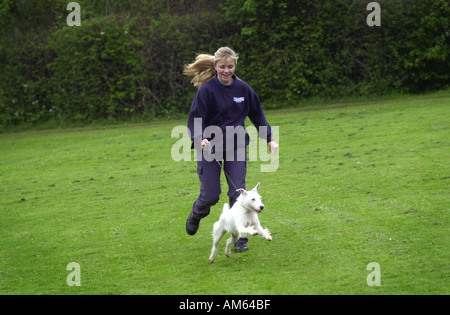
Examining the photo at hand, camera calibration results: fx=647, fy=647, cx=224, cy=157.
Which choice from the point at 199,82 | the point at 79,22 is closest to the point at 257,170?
the point at 199,82

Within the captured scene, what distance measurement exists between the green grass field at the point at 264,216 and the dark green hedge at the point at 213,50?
3.75 metres

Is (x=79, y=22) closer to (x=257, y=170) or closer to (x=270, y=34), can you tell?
(x=270, y=34)

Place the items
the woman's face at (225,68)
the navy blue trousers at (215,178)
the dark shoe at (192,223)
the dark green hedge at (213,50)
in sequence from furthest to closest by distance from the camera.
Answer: the dark green hedge at (213,50) → the dark shoe at (192,223) → the navy blue trousers at (215,178) → the woman's face at (225,68)

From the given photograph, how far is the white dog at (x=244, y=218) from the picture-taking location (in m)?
7.04

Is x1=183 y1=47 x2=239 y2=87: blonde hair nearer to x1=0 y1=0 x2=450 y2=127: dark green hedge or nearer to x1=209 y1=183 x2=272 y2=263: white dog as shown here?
x1=209 y1=183 x2=272 y2=263: white dog

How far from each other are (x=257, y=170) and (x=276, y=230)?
5306mm

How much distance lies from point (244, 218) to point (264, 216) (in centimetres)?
261

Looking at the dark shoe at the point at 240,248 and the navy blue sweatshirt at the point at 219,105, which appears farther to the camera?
the dark shoe at the point at 240,248

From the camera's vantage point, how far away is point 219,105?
25.3 ft

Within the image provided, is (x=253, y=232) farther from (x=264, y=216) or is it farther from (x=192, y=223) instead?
(x=264, y=216)

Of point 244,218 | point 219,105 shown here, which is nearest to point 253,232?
point 244,218

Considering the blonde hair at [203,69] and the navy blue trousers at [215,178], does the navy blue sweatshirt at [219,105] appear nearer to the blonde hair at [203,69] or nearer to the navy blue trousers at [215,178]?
the blonde hair at [203,69]

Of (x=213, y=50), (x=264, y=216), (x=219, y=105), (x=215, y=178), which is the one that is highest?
(x=213, y=50)

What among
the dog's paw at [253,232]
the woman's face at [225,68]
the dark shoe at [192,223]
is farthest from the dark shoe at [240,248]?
the woman's face at [225,68]
